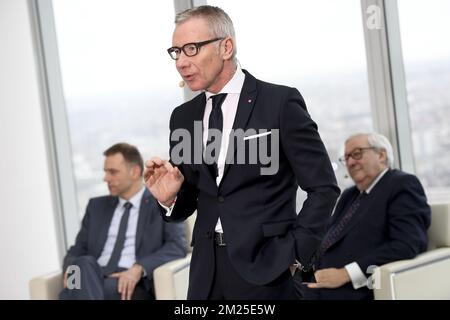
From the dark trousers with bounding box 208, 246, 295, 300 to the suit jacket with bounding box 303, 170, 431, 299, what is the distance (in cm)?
196

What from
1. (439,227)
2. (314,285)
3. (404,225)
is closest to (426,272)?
(404,225)

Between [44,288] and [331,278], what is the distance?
1.83m

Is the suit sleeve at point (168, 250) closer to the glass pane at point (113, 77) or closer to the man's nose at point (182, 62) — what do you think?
the glass pane at point (113, 77)

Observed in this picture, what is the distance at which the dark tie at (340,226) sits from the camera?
4180 millimetres

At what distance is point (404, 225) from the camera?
388cm

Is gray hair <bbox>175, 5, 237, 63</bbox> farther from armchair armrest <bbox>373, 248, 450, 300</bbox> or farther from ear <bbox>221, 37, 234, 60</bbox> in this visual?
armchair armrest <bbox>373, 248, 450, 300</bbox>

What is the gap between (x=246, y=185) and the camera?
200 centimetres

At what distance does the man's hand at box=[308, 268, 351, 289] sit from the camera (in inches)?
154

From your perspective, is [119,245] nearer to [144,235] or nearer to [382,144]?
[144,235]

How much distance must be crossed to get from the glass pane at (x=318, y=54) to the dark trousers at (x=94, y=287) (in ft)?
4.88

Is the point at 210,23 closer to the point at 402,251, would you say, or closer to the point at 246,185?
the point at 246,185

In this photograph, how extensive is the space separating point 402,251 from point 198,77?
2209 millimetres

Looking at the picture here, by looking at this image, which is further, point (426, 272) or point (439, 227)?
point (439, 227)

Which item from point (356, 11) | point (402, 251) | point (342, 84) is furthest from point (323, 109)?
point (402, 251)
